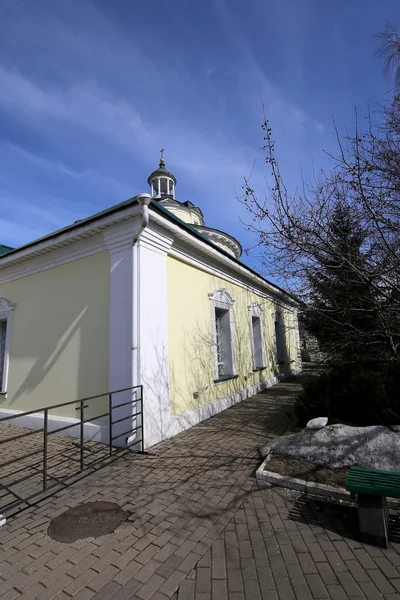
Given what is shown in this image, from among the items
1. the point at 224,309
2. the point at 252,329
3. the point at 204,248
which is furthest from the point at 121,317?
the point at 252,329

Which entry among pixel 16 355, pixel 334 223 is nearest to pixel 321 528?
pixel 334 223

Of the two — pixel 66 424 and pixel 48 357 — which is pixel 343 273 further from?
pixel 48 357

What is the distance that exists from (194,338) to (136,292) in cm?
218

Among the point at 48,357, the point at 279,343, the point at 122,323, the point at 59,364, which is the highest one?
the point at 122,323

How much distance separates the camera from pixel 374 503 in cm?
261

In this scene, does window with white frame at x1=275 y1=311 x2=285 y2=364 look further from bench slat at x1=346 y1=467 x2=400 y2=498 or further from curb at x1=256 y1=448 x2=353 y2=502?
bench slat at x1=346 y1=467 x2=400 y2=498

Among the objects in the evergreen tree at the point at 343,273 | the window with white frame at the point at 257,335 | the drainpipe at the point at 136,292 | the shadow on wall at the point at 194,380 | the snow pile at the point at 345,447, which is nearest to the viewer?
the snow pile at the point at 345,447

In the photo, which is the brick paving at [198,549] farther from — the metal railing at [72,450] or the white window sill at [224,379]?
the white window sill at [224,379]

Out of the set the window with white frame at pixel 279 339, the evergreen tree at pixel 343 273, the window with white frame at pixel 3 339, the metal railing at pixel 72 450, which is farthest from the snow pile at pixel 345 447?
the window with white frame at pixel 279 339

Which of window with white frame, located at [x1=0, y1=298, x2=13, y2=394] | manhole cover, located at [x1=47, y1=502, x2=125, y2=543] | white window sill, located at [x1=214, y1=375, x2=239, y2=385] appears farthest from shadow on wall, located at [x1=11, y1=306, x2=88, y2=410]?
white window sill, located at [x1=214, y1=375, x2=239, y2=385]

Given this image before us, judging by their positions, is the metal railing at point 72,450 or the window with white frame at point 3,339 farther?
the window with white frame at point 3,339

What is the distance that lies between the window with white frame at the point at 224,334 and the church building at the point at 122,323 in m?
0.03

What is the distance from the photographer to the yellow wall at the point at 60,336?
5719 millimetres

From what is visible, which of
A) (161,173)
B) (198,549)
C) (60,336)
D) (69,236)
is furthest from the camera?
(161,173)
